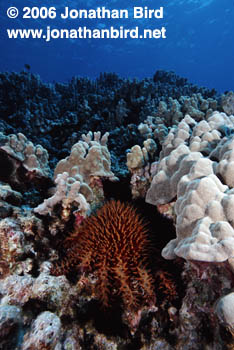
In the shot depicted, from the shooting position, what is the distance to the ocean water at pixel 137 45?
1791 inches

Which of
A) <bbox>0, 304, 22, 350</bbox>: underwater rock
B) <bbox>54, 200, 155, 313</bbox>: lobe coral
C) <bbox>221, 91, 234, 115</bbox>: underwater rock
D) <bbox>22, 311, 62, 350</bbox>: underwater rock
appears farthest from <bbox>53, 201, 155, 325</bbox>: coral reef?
<bbox>221, 91, 234, 115</bbox>: underwater rock

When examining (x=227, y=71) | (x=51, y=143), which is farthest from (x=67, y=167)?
(x=227, y=71)

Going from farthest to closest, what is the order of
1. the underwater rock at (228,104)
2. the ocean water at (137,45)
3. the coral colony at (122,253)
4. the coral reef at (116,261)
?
the ocean water at (137,45) < the underwater rock at (228,104) < the coral reef at (116,261) < the coral colony at (122,253)

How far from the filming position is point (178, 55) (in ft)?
308

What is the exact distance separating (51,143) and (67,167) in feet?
12.4

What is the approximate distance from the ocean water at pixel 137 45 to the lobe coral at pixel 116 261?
1251 inches

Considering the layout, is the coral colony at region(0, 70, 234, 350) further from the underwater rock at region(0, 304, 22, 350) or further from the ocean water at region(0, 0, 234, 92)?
the ocean water at region(0, 0, 234, 92)

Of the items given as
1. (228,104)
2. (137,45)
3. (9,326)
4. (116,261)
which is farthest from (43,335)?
(137,45)

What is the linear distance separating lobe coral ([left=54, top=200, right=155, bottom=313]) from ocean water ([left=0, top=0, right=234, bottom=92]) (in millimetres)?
31777

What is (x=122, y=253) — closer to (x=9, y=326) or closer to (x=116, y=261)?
(x=116, y=261)

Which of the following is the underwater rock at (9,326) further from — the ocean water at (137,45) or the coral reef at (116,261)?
the ocean water at (137,45)

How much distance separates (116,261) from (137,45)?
9030cm

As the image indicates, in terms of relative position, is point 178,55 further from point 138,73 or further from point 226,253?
point 226,253

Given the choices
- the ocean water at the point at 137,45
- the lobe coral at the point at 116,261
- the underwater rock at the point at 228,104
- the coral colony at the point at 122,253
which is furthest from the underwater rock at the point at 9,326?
the ocean water at the point at 137,45
